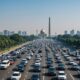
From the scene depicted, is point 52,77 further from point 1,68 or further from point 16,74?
point 1,68

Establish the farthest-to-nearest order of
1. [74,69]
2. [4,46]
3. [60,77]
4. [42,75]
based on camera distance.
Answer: [4,46]
[74,69]
[42,75]
[60,77]

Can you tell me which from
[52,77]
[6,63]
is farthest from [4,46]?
[52,77]

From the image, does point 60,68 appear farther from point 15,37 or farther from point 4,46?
point 15,37

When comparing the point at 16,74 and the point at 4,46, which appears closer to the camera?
the point at 16,74

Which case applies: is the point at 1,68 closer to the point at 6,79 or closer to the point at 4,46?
the point at 6,79

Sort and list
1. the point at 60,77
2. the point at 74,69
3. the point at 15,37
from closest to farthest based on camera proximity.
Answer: the point at 60,77, the point at 74,69, the point at 15,37

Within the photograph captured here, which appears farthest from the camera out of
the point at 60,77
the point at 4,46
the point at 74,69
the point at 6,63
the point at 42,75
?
the point at 4,46

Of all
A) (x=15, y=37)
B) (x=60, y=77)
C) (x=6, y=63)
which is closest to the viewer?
(x=60, y=77)

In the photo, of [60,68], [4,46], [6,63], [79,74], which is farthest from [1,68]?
[4,46]

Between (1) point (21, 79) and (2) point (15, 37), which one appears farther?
(2) point (15, 37)
